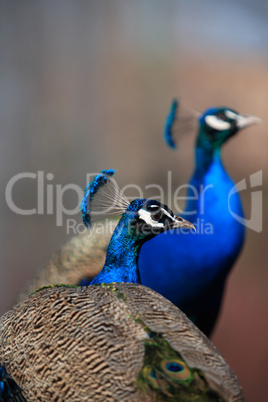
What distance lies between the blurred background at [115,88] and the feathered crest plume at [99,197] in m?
1.19

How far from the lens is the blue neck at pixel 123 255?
1.15m

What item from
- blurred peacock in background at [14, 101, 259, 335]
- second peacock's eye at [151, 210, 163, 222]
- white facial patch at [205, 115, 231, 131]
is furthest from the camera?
white facial patch at [205, 115, 231, 131]

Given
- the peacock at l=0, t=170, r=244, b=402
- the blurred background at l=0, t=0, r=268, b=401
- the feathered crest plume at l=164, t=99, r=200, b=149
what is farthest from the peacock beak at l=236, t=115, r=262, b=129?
the peacock at l=0, t=170, r=244, b=402

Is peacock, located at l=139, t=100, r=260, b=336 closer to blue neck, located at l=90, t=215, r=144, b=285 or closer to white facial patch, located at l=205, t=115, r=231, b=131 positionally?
white facial patch, located at l=205, t=115, r=231, b=131

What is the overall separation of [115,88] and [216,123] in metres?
0.61

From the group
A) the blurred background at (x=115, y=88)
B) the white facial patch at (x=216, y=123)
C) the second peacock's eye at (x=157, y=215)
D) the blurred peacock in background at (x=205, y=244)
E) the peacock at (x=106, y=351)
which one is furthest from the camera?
the blurred background at (x=115, y=88)

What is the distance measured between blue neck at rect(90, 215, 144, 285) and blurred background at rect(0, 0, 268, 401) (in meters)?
1.18

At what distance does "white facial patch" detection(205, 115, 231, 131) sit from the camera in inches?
77.3

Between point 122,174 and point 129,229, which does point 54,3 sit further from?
point 129,229

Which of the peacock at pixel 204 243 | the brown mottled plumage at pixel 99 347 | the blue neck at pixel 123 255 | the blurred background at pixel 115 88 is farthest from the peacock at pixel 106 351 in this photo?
the blurred background at pixel 115 88

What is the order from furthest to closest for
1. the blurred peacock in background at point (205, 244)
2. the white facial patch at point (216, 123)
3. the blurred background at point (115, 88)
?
the blurred background at point (115, 88) → the white facial patch at point (216, 123) → the blurred peacock in background at point (205, 244)

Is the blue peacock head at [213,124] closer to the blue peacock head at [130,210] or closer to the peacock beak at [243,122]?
the peacock beak at [243,122]

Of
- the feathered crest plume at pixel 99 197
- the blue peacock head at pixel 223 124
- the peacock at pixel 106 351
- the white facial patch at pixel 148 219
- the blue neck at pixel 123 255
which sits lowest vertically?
the peacock at pixel 106 351

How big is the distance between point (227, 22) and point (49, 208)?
1201 millimetres
